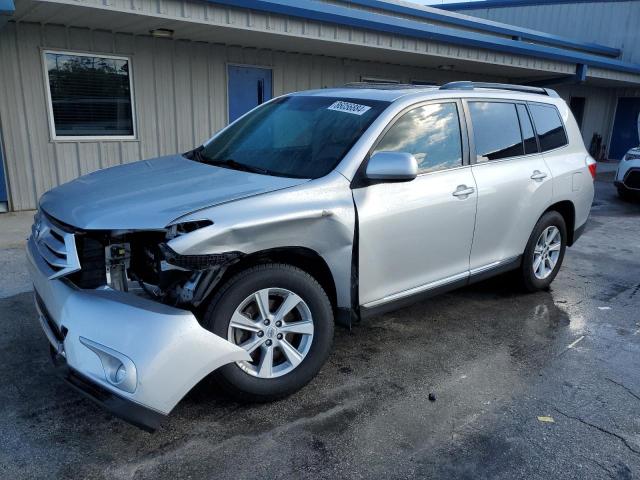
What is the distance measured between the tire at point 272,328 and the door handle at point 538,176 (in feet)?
8.04

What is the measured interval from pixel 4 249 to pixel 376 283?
4.67m

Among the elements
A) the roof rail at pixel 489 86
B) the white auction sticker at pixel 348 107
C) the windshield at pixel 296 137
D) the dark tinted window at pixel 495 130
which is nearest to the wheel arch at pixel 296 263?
the windshield at pixel 296 137

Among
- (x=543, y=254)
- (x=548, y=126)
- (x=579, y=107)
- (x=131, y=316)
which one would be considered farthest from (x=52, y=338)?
(x=579, y=107)

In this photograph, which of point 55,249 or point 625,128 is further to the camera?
point 625,128

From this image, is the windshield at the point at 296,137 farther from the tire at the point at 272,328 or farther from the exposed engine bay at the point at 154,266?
the exposed engine bay at the point at 154,266

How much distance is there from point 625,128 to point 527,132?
18.1 m

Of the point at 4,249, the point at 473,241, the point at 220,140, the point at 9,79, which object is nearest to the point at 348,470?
the point at 473,241

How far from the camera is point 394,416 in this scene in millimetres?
3000

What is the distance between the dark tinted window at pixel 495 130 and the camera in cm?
410

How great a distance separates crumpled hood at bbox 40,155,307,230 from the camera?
268 centimetres

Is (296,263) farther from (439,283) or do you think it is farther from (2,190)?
(2,190)

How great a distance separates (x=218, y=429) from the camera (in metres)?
2.82

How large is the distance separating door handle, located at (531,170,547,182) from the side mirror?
183 cm

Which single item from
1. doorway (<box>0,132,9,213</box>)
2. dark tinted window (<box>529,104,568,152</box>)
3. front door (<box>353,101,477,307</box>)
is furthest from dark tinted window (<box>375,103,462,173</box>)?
doorway (<box>0,132,9,213</box>)
